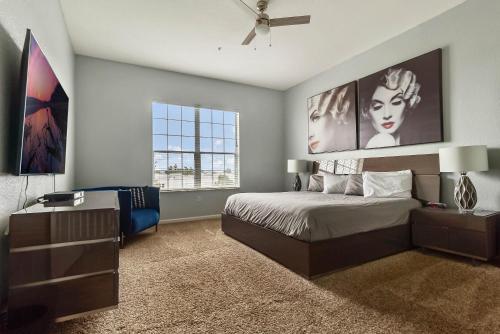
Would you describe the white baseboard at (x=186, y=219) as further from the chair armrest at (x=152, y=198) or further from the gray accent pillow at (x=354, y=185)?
the gray accent pillow at (x=354, y=185)

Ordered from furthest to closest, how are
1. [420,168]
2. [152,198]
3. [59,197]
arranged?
[152,198] < [420,168] < [59,197]

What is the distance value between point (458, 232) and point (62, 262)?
357 centimetres

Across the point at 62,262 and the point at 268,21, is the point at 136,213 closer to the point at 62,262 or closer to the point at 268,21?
the point at 62,262

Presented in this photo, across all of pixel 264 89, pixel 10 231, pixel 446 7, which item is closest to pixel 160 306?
pixel 10 231

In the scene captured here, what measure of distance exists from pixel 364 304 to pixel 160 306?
4.95ft

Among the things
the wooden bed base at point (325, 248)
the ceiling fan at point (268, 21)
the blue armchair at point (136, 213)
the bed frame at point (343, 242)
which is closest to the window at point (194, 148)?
the blue armchair at point (136, 213)

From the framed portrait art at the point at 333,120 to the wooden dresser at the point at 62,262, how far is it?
396 cm

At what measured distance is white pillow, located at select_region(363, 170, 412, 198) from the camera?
3.32 metres

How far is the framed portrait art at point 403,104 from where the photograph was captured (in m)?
3.24

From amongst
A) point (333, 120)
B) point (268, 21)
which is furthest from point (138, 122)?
point (333, 120)

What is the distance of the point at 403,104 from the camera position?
3.58 meters

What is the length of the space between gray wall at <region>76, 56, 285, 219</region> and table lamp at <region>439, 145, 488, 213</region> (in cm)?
362

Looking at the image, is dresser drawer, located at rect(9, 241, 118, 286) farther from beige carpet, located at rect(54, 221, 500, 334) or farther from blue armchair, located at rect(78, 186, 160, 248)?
blue armchair, located at rect(78, 186, 160, 248)

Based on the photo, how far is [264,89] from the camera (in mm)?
5852
